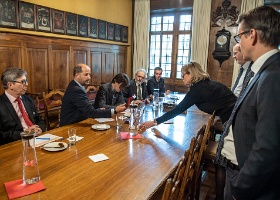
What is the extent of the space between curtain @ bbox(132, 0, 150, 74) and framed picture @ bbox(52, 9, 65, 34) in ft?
7.98

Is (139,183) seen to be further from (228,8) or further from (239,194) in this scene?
(228,8)

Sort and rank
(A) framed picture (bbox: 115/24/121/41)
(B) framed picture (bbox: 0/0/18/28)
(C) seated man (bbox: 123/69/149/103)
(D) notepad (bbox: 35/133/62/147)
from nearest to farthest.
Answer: (D) notepad (bbox: 35/133/62/147)
(B) framed picture (bbox: 0/0/18/28)
(C) seated man (bbox: 123/69/149/103)
(A) framed picture (bbox: 115/24/121/41)

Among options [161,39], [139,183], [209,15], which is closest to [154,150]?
[139,183]

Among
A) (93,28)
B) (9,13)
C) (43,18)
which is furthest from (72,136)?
(93,28)

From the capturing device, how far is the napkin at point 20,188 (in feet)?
3.64

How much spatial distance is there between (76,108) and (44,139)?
2.29ft

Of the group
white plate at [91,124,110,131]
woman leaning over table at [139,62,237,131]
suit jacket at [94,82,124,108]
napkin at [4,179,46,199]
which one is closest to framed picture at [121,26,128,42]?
suit jacket at [94,82,124,108]

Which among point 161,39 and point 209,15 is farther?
point 161,39

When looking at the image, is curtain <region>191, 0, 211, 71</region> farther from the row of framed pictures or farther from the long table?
the long table

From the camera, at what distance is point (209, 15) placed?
5.51m

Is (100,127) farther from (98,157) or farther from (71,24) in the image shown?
(71,24)

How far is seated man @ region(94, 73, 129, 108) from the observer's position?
120 inches

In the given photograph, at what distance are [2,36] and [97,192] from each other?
342 cm

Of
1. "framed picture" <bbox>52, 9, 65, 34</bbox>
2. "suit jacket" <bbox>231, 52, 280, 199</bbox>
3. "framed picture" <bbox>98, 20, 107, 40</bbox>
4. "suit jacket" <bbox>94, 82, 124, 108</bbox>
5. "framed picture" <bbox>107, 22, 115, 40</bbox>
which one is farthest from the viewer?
"framed picture" <bbox>107, 22, 115, 40</bbox>
